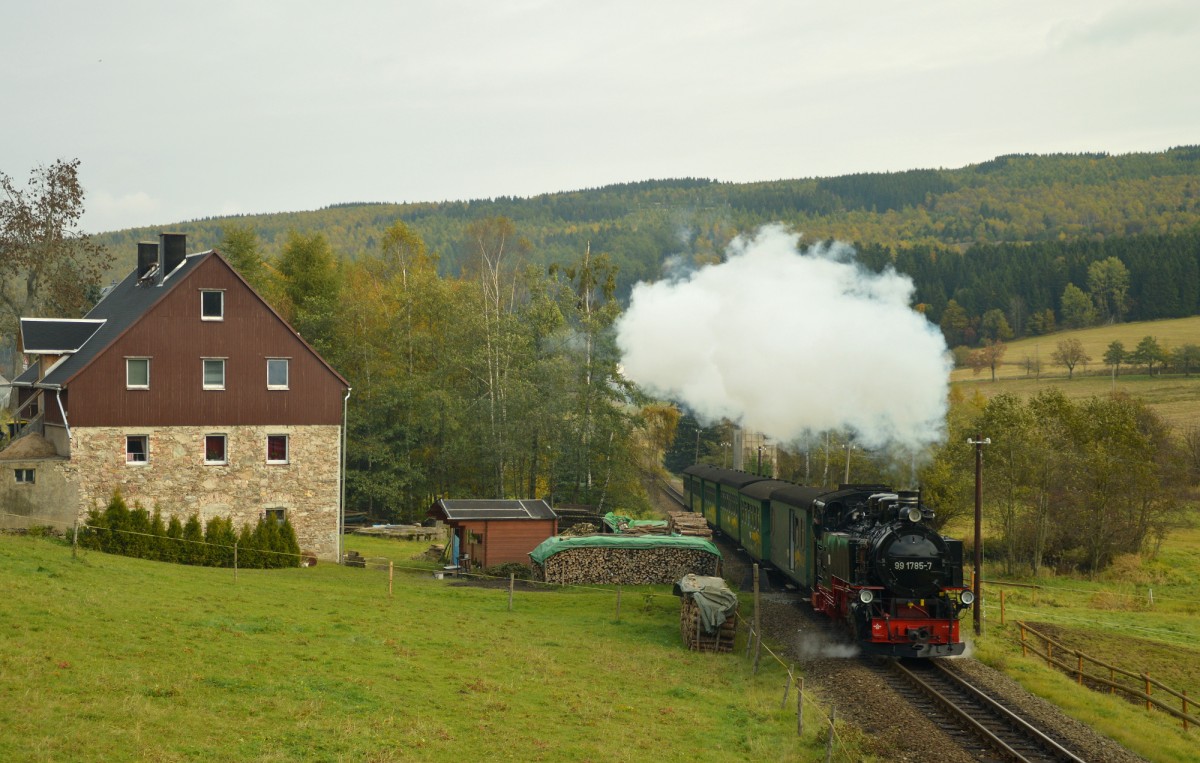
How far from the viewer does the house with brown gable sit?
37.4 metres

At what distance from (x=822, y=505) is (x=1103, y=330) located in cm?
12751

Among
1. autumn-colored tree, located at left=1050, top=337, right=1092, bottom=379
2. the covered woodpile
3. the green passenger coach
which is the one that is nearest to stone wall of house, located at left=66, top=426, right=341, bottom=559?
the covered woodpile

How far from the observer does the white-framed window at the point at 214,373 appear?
39938 millimetres

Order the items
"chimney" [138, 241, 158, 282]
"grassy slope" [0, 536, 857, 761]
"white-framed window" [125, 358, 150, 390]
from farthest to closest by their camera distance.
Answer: "chimney" [138, 241, 158, 282]
"white-framed window" [125, 358, 150, 390]
"grassy slope" [0, 536, 857, 761]

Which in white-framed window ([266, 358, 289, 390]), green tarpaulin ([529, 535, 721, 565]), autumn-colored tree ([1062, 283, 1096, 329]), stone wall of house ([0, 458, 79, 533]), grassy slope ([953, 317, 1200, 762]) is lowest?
grassy slope ([953, 317, 1200, 762])

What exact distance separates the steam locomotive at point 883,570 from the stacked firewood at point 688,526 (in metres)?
11.6

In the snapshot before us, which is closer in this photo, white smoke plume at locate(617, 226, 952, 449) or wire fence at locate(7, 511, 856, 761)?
wire fence at locate(7, 511, 856, 761)

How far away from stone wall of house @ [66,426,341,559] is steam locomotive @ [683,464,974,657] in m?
20.3

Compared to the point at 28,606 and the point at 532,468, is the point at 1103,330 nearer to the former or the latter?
the point at 532,468

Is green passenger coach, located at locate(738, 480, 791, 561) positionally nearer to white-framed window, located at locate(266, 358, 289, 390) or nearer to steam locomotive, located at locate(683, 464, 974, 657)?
steam locomotive, located at locate(683, 464, 974, 657)

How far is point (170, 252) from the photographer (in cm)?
4362

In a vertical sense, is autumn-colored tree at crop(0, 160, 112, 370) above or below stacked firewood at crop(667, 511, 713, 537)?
above

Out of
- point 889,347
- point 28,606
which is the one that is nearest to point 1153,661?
point 889,347

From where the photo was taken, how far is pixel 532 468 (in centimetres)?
6088
